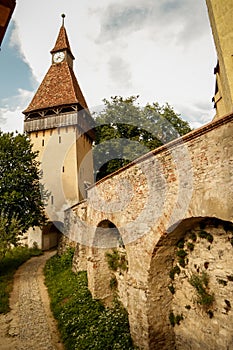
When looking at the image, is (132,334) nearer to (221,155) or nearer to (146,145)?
(221,155)

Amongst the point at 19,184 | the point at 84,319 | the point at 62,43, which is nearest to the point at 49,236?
the point at 19,184

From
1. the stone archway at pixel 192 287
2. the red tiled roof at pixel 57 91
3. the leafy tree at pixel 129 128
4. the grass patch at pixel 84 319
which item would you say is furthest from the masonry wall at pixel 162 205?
the red tiled roof at pixel 57 91

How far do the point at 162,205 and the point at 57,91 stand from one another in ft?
66.4

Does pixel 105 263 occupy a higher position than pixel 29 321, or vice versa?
pixel 105 263

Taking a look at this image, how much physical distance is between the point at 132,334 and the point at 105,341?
26.9 inches

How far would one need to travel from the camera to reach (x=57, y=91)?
872 inches

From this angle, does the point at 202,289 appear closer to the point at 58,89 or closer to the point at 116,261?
the point at 116,261

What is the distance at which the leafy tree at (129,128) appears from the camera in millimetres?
18531

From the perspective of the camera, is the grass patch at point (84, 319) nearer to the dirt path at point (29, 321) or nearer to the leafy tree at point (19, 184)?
the dirt path at point (29, 321)

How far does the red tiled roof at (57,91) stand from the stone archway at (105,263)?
15.0 metres

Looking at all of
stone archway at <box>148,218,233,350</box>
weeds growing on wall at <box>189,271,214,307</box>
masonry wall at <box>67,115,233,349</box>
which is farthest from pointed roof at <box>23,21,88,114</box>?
weeds growing on wall at <box>189,271,214,307</box>

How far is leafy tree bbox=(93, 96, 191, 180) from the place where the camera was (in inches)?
730

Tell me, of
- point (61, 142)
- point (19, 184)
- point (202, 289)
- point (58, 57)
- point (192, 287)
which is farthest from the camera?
point (58, 57)

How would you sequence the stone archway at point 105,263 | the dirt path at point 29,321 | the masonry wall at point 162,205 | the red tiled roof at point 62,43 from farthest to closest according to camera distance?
the red tiled roof at point 62,43
the stone archway at point 105,263
the dirt path at point 29,321
the masonry wall at point 162,205
